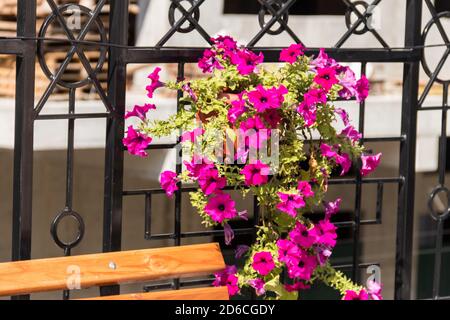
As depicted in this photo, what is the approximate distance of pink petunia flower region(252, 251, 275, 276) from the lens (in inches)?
113

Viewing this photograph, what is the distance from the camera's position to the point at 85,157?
899 cm

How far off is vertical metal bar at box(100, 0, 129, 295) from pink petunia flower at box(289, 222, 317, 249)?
0.52 m

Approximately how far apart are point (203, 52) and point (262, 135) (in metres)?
0.38

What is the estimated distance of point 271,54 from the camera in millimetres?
3182

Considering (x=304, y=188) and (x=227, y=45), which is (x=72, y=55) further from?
(x=304, y=188)

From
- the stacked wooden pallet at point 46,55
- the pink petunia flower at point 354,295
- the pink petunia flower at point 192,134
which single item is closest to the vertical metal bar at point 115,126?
the pink petunia flower at point 192,134

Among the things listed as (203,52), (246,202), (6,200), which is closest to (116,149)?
(203,52)

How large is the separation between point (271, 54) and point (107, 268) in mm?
903

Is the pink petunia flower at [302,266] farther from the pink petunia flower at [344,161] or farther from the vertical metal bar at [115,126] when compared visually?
the vertical metal bar at [115,126]

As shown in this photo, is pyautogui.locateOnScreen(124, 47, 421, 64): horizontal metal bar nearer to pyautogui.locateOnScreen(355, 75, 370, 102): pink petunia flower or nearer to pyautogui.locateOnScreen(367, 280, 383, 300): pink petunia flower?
pyautogui.locateOnScreen(355, 75, 370, 102): pink petunia flower

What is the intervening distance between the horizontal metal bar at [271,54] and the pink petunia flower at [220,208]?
0.47m

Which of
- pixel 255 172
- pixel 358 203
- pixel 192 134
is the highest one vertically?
pixel 192 134

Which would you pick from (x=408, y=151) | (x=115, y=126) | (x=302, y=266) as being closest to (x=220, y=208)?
(x=302, y=266)
